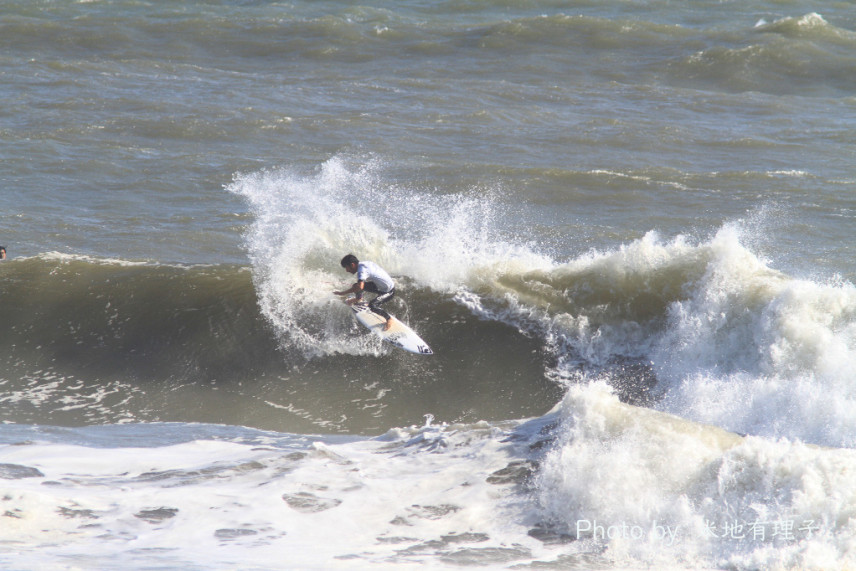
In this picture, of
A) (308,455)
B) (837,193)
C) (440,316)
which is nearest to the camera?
(308,455)

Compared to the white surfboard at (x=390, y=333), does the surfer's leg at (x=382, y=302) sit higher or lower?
higher

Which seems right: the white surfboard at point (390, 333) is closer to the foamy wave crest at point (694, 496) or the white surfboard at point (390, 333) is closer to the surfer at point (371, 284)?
the surfer at point (371, 284)

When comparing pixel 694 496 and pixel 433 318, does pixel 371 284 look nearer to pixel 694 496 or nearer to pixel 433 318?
pixel 433 318

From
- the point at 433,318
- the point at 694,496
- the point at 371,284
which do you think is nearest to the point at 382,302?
the point at 371,284

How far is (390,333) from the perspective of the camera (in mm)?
10281

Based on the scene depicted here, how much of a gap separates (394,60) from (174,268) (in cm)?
1510

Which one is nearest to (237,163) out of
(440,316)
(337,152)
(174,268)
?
(337,152)

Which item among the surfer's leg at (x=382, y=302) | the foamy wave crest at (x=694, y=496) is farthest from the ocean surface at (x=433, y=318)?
the surfer's leg at (x=382, y=302)

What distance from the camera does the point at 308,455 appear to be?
Result: 784 centimetres

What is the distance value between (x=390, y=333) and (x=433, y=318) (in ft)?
2.79

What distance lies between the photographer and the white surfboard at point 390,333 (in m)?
10.2

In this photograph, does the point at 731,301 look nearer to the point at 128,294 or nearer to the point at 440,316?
the point at 440,316

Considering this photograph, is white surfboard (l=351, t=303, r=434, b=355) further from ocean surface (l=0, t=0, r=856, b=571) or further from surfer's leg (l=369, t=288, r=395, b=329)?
ocean surface (l=0, t=0, r=856, b=571)

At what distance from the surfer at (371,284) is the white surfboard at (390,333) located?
2.1 inches
